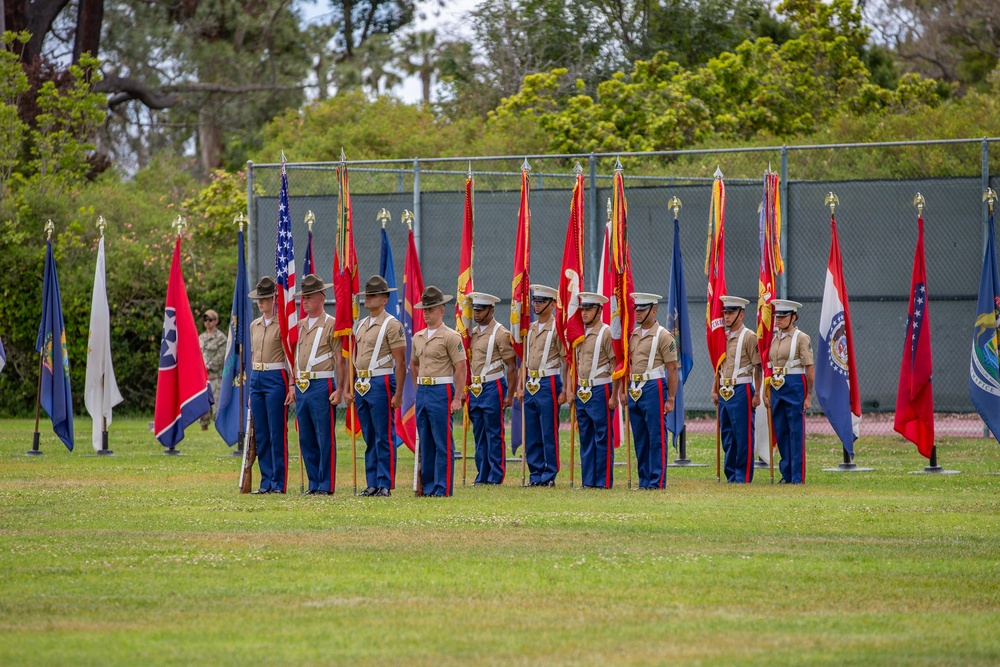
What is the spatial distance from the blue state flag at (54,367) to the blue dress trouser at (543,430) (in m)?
6.36

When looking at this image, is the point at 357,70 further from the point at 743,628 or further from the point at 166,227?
the point at 743,628

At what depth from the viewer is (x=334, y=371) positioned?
14.0 m

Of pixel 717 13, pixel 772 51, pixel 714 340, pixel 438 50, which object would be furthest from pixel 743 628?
pixel 438 50

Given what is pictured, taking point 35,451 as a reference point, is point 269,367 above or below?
above

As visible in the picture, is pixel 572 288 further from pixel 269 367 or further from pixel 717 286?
pixel 269 367

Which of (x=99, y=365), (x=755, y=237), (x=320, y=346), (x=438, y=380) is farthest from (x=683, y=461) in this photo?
(x=99, y=365)

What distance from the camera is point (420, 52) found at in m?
45.0

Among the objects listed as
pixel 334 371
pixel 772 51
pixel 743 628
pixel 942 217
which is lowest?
pixel 743 628

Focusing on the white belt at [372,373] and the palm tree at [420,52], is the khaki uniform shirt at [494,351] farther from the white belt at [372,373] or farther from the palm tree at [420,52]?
the palm tree at [420,52]

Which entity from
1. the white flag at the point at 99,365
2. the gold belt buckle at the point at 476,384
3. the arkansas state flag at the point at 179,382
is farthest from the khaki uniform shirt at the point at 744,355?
the white flag at the point at 99,365

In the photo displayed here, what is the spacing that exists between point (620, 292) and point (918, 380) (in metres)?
3.45

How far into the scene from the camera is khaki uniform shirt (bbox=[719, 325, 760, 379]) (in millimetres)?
15461

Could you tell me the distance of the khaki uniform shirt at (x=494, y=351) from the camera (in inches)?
600

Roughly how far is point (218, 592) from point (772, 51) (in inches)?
1116
